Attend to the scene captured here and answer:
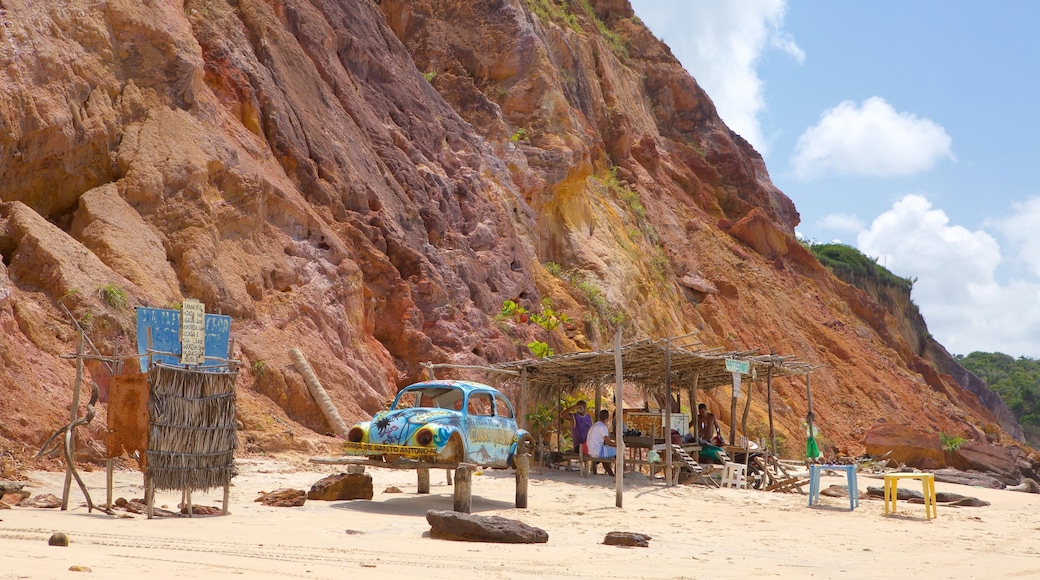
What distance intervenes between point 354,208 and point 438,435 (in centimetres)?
1299

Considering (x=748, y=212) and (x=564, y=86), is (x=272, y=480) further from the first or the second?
(x=748, y=212)

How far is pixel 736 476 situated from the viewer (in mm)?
18422

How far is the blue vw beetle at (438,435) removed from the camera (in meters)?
11.7

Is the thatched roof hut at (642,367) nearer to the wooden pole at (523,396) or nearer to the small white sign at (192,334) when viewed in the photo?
the wooden pole at (523,396)

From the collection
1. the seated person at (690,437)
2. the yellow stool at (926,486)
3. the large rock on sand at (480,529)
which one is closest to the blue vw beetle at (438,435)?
the large rock on sand at (480,529)

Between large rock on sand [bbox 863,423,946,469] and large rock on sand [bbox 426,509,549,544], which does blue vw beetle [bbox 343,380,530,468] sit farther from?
large rock on sand [bbox 863,423,946,469]

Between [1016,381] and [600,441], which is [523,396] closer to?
[600,441]

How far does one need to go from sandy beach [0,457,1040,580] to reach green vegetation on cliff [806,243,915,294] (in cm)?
4680

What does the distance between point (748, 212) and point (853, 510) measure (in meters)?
34.7

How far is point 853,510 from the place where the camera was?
15.2 m

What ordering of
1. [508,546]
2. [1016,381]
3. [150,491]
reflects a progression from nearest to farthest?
[508,546], [150,491], [1016,381]

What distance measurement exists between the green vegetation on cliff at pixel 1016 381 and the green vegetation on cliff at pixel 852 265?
14292 millimetres

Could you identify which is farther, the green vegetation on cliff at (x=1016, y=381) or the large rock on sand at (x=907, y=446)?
the green vegetation on cliff at (x=1016, y=381)

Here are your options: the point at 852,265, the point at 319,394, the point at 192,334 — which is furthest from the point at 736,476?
the point at 852,265
